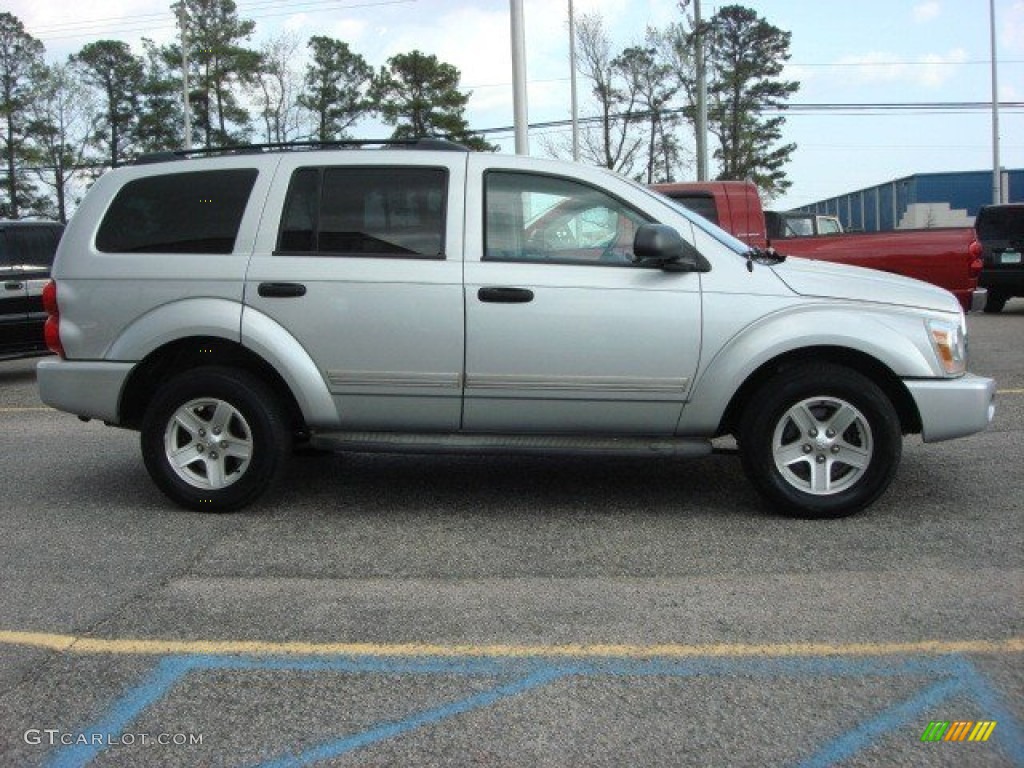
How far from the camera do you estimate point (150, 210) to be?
5.19m

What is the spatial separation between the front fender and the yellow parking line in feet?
5.48

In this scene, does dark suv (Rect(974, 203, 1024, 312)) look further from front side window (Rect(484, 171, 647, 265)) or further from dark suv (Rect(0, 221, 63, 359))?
dark suv (Rect(0, 221, 63, 359))

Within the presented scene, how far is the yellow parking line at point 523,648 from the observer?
3.36 metres

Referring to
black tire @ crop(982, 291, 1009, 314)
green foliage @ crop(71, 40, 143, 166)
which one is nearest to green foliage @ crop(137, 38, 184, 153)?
green foliage @ crop(71, 40, 143, 166)

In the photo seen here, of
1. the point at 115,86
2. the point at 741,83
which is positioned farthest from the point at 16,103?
the point at 741,83

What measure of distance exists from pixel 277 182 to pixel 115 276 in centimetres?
101

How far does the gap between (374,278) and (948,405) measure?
9.83ft

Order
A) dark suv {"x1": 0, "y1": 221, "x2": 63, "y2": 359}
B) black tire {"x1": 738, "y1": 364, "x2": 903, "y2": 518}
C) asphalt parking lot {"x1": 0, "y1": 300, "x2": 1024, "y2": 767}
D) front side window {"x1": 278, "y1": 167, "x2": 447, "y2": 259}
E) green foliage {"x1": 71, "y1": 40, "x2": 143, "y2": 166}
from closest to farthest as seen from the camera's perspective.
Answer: asphalt parking lot {"x1": 0, "y1": 300, "x2": 1024, "y2": 767} < black tire {"x1": 738, "y1": 364, "x2": 903, "y2": 518} < front side window {"x1": 278, "y1": 167, "x2": 447, "y2": 259} < dark suv {"x1": 0, "y1": 221, "x2": 63, "y2": 359} < green foliage {"x1": 71, "y1": 40, "x2": 143, "y2": 166}

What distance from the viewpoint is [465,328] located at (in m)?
4.84

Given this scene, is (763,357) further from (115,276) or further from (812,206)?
(812,206)

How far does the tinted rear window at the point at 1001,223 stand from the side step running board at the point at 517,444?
13.7m

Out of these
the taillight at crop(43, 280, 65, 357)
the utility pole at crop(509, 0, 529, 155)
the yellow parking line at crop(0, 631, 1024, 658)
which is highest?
the utility pole at crop(509, 0, 529, 155)

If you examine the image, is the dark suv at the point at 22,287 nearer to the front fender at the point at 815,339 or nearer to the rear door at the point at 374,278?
the rear door at the point at 374,278

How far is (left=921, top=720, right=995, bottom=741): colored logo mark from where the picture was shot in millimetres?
2793
